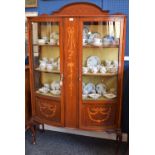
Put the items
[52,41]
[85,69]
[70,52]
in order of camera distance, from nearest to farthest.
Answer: [70,52]
[85,69]
[52,41]

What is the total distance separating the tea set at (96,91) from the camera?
2.67 meters

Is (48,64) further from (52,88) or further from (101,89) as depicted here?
(101,89)

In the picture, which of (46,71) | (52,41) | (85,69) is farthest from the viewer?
(46,71)

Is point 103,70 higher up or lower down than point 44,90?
higher up

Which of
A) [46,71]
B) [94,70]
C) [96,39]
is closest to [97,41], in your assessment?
[96,39]

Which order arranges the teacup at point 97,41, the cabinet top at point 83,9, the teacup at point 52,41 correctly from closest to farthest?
1. the teacup at point 97,41
2. the teacup at point 52,41
3. the cabinet top at point 83,9

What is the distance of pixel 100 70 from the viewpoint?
2699 millimetres

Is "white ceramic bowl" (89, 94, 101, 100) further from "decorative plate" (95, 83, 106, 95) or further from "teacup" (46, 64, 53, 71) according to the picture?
"teacup" (46, 64, 53, 71)

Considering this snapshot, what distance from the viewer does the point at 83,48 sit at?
101 inches

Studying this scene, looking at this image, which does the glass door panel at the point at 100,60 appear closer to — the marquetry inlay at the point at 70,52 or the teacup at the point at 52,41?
the marquetry inlay at the point at 70,52

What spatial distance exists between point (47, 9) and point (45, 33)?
0.47m

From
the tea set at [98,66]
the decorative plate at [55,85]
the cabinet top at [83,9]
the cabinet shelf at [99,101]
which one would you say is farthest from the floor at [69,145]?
the cabinet top at [83,9]

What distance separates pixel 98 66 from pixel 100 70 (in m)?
0.06
